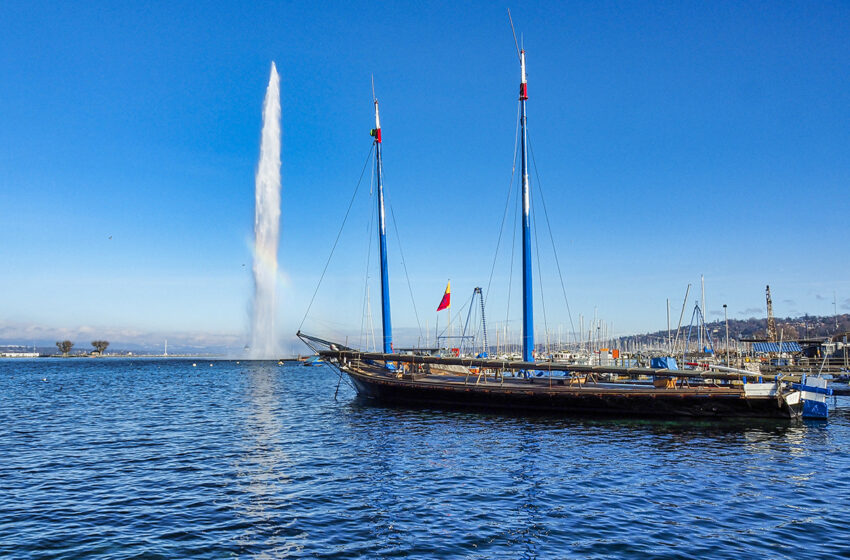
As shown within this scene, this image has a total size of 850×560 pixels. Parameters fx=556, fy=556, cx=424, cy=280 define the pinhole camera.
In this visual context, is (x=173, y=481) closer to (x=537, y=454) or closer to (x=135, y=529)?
(x=135, y=529)

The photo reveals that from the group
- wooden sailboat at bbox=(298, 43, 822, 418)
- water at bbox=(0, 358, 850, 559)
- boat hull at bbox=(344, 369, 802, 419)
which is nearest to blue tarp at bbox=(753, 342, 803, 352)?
wooden sailboat at bbox=(298, 43, 822, 418)

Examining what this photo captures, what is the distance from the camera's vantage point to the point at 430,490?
18.5 m

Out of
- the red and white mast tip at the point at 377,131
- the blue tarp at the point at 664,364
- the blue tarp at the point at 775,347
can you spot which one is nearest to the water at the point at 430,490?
the blue tarp at the point at 664,364

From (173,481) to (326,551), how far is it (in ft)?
31.0

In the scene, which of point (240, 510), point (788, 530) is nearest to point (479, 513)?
point (240, 510)

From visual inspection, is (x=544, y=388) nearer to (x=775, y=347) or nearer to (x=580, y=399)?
(x=580, y=399)

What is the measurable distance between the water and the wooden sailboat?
1400 millimetres

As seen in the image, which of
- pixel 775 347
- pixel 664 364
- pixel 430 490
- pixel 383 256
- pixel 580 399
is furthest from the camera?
pixel 775 347

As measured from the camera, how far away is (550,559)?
12.5 meters

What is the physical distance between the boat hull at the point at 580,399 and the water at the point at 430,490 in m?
1.07

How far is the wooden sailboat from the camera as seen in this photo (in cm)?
3284

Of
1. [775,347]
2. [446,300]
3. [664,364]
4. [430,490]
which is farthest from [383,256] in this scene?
[775,347]

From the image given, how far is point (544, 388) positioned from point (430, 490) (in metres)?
20.0

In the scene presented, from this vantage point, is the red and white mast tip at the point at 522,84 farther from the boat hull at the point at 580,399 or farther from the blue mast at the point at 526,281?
the boat hull at the point at 580,399
